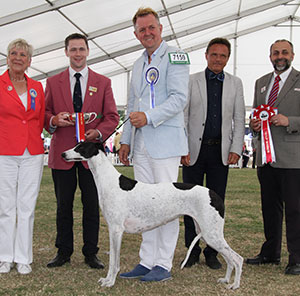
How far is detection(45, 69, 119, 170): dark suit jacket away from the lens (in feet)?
12.8

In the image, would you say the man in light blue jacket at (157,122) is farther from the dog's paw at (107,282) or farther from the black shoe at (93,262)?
the black shoe at (93,262)

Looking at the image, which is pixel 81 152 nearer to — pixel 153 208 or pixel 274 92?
pixel 153 208

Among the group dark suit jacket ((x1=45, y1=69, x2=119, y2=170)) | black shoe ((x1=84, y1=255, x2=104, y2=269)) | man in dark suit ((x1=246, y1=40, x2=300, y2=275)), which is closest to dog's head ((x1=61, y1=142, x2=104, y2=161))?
dark suit jacket ((x1=45, y1=69, x2=119, y2=170))

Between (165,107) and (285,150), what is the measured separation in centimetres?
134

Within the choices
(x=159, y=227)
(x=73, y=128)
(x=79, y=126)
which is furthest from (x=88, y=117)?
(x=159, y=227)

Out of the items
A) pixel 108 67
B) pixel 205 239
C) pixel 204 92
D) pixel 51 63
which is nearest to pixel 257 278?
pixel 205 239

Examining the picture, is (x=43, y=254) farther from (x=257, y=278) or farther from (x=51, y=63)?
(x=51, y=63)

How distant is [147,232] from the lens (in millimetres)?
3656

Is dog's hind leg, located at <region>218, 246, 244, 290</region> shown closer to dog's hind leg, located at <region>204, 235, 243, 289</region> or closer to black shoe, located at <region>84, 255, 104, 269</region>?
dog's hind leg, located at <region>204, 235, 243, 289</region>

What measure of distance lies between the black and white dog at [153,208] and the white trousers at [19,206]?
23.1 inches

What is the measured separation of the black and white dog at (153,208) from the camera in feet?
10.7

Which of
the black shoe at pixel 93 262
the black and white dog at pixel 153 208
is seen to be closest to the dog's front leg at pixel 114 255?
the black and white dog at pixel 153 208

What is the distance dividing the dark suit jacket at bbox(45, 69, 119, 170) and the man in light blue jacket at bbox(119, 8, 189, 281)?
1.48 ft

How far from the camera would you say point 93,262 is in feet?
12.9
